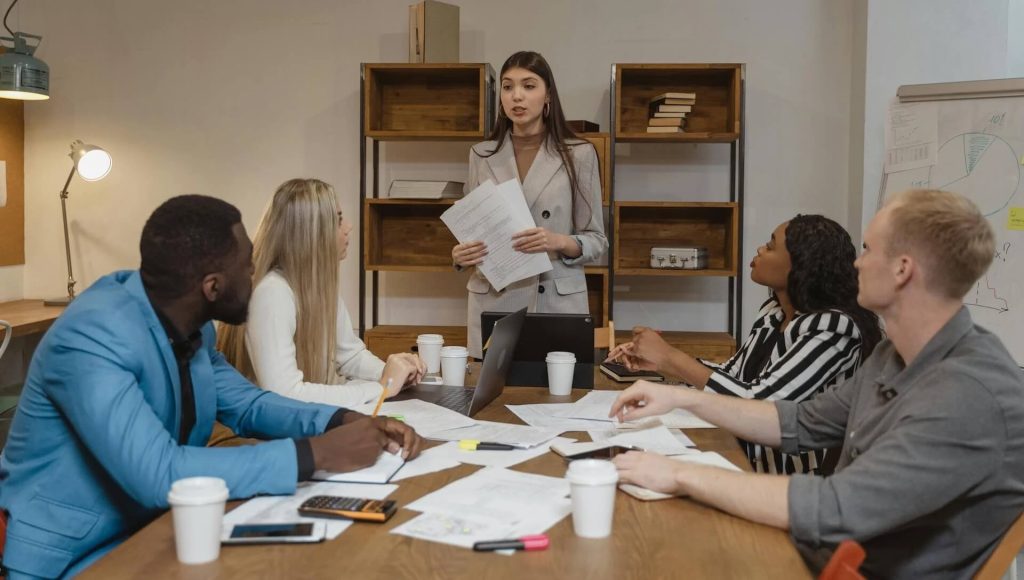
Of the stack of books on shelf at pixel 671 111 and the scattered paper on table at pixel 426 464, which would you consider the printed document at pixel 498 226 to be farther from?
the scattered paper on table at pixel 426 464

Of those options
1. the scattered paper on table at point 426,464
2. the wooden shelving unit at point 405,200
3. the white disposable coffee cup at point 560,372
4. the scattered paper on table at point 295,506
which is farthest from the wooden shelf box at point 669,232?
the scattered paper on table at point 295,506

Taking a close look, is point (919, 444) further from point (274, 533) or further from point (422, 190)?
point (422, 190)

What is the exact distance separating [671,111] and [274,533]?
3.28 m

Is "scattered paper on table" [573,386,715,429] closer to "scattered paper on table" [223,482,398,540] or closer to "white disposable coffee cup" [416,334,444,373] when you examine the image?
"white disposable coffee cup" [416,334,444,373]

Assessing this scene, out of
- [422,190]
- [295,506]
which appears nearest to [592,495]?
[295,506]

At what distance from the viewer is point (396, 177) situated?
181 inches

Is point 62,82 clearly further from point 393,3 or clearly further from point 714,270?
point 714,270

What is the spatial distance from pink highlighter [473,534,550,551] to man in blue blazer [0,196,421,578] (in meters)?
0.35

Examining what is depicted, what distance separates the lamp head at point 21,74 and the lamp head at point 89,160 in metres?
0.28

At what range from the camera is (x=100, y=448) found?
1385mm

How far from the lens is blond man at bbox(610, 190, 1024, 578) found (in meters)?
1.32

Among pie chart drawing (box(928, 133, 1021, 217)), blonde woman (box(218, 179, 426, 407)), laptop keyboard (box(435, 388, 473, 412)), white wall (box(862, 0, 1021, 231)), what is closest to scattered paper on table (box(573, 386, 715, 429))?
laptop keyboard (box(435, 388, 473, 412))

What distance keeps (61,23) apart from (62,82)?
29 centimetres

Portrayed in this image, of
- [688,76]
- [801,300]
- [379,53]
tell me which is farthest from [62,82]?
[801,300]
